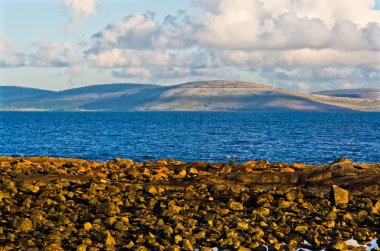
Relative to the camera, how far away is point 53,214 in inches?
923

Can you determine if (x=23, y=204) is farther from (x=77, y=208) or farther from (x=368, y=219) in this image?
(x=368, y=219)

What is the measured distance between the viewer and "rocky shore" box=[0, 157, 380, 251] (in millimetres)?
20453

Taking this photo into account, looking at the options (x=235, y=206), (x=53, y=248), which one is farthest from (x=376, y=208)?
(x=53, y=248)

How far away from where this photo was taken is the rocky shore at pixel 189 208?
20.5m

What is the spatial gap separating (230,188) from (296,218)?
5611mm

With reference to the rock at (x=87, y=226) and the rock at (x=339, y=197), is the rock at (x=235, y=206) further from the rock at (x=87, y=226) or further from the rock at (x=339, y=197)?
the rock at (x=87, y=226)

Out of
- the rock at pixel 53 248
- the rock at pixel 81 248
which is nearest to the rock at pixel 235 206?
the rock at pixel 81 248

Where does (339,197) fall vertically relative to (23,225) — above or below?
below

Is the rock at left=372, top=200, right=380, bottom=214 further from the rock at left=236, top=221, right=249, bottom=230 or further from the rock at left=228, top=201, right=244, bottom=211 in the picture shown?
the rock at left=236, top=221, right=249, bottom=230

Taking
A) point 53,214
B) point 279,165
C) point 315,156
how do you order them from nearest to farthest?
1. point 53,214
2. point 279,165
3. point 315,156

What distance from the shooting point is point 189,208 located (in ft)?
80.3

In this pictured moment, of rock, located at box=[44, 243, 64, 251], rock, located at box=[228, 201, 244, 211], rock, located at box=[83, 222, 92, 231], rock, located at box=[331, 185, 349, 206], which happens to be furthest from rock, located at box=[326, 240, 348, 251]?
rock, located at box=[44, 243, 64, 251]

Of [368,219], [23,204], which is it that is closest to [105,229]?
[23,204]

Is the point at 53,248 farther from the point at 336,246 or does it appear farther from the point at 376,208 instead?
the point at 376,208
